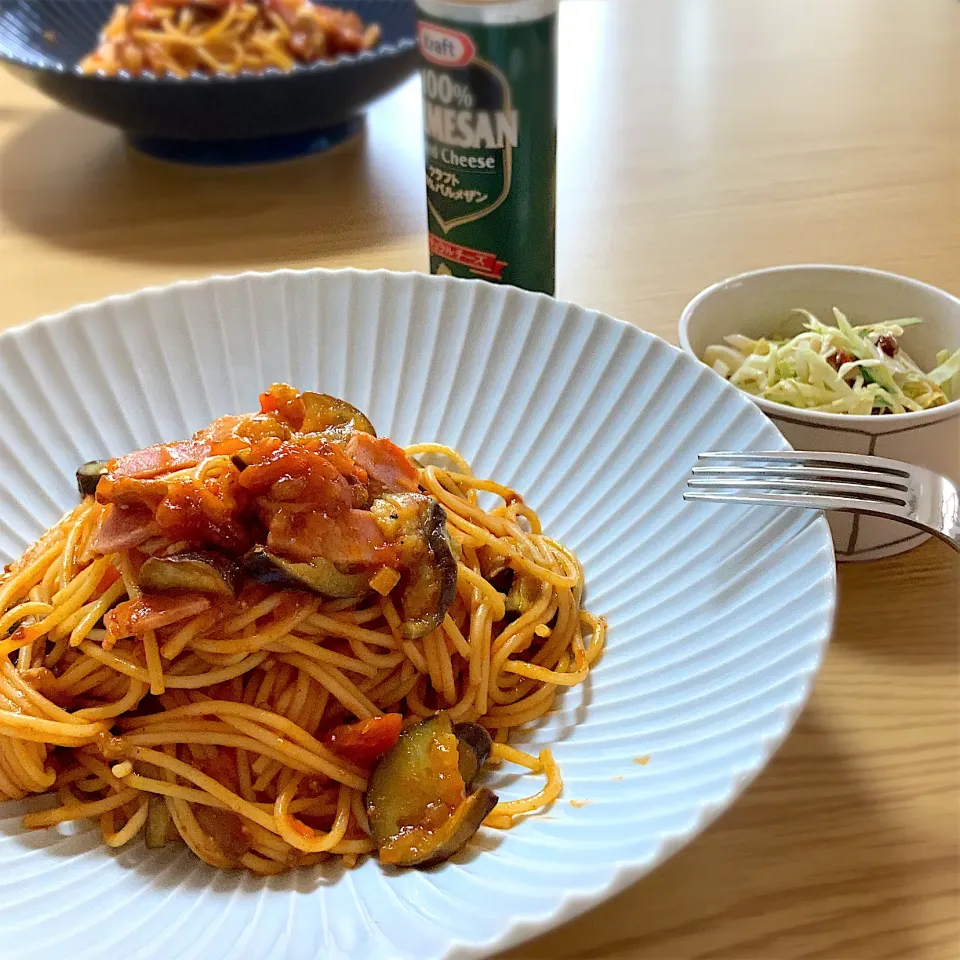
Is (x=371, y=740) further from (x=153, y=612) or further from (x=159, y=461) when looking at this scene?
(x=159, y=461)

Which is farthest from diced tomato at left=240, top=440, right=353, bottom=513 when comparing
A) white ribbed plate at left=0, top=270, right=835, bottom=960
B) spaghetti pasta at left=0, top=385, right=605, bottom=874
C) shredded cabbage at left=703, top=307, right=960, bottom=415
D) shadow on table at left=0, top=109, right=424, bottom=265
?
shadow on table at left=0, top=109, right=424, bottom=265

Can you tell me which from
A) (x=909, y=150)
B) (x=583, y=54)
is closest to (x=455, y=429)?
(x=909, y=150)

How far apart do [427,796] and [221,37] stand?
2.19 m

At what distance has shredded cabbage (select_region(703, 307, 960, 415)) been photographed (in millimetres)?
1376

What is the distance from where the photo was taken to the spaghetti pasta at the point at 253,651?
3.41 feet

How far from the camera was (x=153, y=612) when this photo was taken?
1.05 meters

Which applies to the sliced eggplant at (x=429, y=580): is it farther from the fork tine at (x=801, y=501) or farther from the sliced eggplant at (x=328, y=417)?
the fork tine at (x=801, y=501)

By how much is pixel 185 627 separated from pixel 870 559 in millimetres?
862

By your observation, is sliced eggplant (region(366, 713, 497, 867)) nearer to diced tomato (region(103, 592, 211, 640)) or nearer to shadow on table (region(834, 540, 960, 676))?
diced tomato (region(103, 592, 211, 640))

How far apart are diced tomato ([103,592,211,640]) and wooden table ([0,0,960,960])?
47cm

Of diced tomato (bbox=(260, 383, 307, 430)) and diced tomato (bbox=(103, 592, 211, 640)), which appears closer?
diced tomato (bbox=(103, 592, 211, 640))

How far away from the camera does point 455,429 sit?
1.44 m

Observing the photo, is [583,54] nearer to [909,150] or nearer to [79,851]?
[909,150]

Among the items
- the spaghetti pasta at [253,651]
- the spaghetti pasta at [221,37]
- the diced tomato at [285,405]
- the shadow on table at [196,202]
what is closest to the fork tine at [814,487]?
the spaghetti pasta at [253,651]
